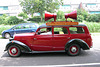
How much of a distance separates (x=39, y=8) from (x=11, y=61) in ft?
68.0

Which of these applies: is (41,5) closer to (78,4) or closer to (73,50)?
(73,50)

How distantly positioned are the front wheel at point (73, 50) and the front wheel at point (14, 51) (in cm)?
248

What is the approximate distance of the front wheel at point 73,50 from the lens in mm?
5824

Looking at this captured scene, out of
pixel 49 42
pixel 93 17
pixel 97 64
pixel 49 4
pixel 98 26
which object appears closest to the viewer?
pixel 97 64

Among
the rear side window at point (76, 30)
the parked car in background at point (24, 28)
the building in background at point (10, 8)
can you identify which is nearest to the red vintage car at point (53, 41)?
the rear side window at point (76, 30)

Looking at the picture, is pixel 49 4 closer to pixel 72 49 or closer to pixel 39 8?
pixel 39 8

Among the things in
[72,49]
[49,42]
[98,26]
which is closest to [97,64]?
[72,49]

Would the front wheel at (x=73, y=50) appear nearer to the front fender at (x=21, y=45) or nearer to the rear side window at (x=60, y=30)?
the rear side window at (x=60, y=30)

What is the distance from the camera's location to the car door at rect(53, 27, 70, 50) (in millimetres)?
5754

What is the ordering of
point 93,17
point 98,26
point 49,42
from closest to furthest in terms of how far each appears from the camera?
point 49,42 < point 98,26 < point 93,17

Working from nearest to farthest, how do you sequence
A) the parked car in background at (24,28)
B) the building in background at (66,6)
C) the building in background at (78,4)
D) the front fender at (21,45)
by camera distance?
the front fender at (21,45)
the parked car in background at (24,28)
the building in background at (66,6)
the building in background at (78,4)

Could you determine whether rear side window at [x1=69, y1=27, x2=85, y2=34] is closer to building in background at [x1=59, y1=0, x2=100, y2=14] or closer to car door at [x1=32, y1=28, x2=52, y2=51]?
car door at [x1=32, y1=28, x2=52, y2=51]

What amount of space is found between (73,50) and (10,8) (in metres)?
46.1

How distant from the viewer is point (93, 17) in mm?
30125
